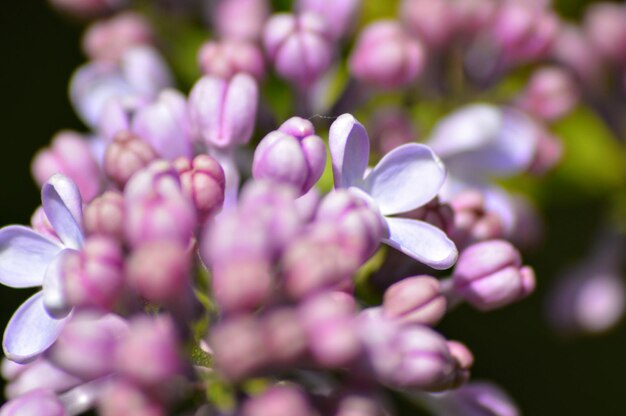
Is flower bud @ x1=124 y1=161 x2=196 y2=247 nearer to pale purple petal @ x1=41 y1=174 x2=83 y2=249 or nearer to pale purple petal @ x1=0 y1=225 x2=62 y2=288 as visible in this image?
pale purple petal @ x1=41 y1=174 x2=83 y2=249

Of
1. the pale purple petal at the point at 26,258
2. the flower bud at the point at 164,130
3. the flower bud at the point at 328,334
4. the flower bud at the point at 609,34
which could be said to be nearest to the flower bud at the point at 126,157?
the flower bud at the point at 164,130

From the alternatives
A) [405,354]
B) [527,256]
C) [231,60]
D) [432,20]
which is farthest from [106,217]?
[527,256]

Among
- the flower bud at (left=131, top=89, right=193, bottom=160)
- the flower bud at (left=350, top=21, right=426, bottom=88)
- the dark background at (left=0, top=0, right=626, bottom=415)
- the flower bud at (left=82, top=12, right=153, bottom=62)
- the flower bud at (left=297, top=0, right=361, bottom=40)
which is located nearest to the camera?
the flower bud at (left=131, top=89, right=193, bottom=160)

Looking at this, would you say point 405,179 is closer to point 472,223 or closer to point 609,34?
point 472,223

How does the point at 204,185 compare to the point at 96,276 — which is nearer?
the point at 96,276

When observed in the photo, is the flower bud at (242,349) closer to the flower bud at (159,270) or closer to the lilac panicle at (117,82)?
the flower bud at (159,270)

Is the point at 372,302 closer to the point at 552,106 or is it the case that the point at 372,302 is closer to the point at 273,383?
the point at 273,383

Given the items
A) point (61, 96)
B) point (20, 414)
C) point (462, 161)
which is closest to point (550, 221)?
point (462, 161)

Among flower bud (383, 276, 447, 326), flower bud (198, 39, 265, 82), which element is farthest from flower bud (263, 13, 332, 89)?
flower bud (383, 276, 447, 326)
